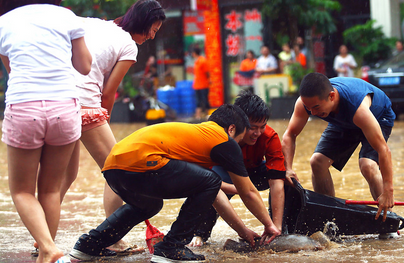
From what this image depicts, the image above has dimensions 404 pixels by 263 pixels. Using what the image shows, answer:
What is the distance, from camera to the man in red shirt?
346 cm

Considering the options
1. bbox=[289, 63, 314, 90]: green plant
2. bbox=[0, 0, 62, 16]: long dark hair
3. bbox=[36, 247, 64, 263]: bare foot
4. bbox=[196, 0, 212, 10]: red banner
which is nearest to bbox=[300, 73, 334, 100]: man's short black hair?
bbox=[0, 0, 62, 16]: long dark hair

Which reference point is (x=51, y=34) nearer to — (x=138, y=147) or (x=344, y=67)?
(x=138, y=147)

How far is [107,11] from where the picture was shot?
14.8m

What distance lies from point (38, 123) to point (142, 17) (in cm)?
115

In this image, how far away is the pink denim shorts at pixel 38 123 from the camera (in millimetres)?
2619

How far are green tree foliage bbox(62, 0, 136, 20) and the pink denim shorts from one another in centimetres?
1227

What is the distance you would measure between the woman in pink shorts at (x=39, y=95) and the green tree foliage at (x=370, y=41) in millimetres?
12607

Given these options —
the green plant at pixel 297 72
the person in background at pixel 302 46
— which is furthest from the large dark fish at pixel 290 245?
the person in background at pixel 302 46

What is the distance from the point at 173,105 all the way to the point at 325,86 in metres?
11.3

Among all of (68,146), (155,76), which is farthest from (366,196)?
(155,76)

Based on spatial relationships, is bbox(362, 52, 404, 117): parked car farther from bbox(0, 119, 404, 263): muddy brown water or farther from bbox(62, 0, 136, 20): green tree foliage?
bbox(62, 0, 136, 20): green tree foliage

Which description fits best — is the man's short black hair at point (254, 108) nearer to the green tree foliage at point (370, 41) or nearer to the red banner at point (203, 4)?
the red banner at point (203, 4)

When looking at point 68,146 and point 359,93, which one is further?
point 359,93

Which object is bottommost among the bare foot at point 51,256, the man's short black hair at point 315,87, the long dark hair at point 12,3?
the bare foot at point 51,256
